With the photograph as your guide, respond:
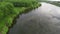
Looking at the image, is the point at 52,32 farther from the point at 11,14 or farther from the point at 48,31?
the point at 11,14

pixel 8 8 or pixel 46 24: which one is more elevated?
pixel 8 8

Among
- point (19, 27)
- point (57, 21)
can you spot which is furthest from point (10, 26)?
point (57, 21)

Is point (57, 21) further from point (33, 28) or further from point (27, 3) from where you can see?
point (27, 3)

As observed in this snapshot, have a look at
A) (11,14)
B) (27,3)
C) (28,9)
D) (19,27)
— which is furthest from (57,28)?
(27,3)

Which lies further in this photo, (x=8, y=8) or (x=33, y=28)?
(x=8, y=8)

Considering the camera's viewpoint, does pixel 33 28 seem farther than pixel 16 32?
Yes

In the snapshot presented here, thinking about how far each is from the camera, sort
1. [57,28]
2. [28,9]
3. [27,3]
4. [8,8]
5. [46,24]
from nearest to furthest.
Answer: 1. [57,28]
2. [46,24]
3. [8,8]
4. [28,9]
5. [27,3]

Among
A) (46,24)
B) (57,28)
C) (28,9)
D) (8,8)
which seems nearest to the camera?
(57,28)

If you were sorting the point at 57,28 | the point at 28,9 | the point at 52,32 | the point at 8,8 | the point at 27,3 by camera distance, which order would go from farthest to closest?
the point at 27,3 < the point at 28,9 < the point at 8,8 < the point at 57,28 < the point at 52,32

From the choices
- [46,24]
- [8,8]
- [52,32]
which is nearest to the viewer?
[52,32]
